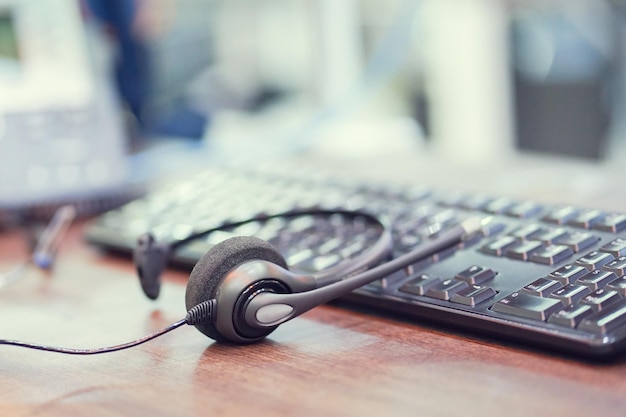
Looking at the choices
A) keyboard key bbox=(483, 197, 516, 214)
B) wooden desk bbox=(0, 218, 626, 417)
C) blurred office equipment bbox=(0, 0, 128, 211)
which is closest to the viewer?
wooden desk bbox=(0, 218, 626, 417)

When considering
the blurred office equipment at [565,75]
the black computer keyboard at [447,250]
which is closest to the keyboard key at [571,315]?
the black computer keyboard at [447,250]

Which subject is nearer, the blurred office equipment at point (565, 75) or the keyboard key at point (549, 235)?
the keyboard key at point (549, 235)

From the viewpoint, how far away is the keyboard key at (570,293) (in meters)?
0.42

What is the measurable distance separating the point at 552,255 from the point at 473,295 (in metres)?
0.06

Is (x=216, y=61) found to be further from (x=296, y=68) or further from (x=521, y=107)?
(x=521, y=107)

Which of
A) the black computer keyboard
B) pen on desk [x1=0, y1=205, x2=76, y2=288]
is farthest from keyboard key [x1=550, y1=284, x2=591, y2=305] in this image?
pen on desk [x1=0, y1=205, x2=76, y2=288]

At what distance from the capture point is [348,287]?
47 cm

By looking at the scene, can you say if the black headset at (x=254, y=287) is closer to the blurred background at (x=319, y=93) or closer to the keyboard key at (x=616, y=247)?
the keyboard key at (x=616, y=247)

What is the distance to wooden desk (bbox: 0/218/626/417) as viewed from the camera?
0.37 metres

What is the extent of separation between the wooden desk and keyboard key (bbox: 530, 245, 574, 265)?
72 millimetres

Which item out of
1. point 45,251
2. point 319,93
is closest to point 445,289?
point 45,251

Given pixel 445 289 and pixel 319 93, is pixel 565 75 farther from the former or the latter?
pixel 445 289

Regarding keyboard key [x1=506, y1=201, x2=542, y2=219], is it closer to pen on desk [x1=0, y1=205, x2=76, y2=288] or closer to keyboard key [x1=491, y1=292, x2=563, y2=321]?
keyboard key [x1=491, y1=292, x2=563, y2=321]

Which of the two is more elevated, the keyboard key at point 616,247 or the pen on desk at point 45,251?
the keyboard key at point 616,247
